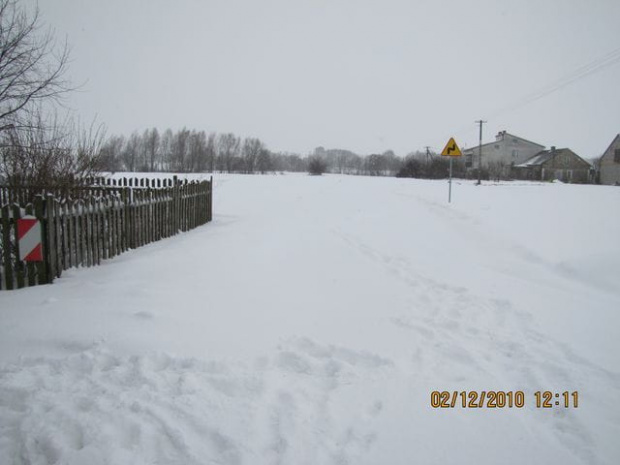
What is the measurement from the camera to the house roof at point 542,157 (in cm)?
6203

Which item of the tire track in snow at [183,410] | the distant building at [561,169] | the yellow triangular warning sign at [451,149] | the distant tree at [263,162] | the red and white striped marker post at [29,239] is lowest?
the tire track in snow at [183,410]

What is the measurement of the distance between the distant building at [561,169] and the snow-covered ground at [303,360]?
63.0 meters

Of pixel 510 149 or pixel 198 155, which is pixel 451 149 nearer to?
pixel 510 149

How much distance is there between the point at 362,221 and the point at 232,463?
11.1m

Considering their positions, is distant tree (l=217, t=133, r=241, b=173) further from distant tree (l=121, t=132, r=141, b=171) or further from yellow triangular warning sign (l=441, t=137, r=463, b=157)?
yellow triangular warning sign (l=441, t=137, r=463, b=157)

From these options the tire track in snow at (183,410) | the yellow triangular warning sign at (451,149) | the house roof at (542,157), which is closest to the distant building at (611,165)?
the house roof at (542,157)

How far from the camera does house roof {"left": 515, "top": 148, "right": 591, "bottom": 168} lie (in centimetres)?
6203

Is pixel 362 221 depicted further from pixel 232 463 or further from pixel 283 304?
pixel 232 463

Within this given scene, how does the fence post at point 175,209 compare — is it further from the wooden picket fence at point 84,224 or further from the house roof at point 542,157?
the house roof at point 542,157

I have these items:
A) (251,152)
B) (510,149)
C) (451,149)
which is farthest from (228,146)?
(451,149)

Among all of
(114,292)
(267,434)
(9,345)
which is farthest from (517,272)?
(9,345)

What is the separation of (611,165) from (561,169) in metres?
6.52

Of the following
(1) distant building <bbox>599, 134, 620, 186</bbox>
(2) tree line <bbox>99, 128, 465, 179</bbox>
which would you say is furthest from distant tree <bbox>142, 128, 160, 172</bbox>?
(1) distant building <bbox>599, 134, 620, 186</bbox>

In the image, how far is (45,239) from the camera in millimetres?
5734
